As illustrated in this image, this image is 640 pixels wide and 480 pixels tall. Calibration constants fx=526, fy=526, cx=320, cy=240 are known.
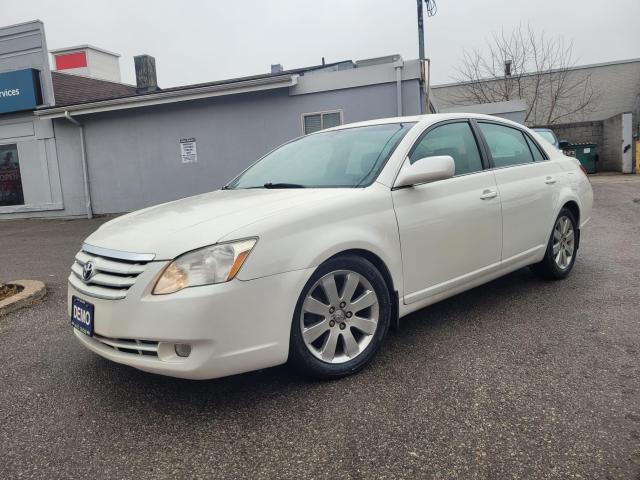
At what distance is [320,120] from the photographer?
11.9 m

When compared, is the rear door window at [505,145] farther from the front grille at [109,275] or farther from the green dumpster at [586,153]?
the green dumpster at [586,153]

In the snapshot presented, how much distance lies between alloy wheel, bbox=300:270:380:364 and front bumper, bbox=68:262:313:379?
0.64 ft

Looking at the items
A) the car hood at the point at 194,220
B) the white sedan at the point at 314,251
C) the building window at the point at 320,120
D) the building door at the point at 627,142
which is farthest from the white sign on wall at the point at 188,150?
the building door at the point at 627,142

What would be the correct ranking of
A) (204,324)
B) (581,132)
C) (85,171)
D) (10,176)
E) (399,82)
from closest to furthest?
(204,324), (399,82), (85,171), (10,176), (581,132)

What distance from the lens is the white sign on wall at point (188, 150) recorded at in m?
12.9

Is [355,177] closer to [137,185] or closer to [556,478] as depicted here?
[556,478]

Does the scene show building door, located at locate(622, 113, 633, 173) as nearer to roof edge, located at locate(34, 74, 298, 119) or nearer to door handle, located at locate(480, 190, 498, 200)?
roof edge, located at locate(34, 74, 298, 119)

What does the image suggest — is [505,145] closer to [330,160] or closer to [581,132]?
[330,160]

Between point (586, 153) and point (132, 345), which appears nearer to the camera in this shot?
point (132, 345)

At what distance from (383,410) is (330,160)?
5.94 feet

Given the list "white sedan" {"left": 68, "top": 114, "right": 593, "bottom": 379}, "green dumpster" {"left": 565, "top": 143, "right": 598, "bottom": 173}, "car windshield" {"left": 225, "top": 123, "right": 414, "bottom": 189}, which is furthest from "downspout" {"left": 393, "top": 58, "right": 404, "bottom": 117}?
"green dumpster" {"left": 565, "top": 143, "right": 598, "bottom": 173}

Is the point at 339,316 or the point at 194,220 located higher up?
the point at 194,220

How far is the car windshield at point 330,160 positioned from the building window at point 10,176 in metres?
13.2

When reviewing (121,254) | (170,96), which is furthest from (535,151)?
(170,96)
